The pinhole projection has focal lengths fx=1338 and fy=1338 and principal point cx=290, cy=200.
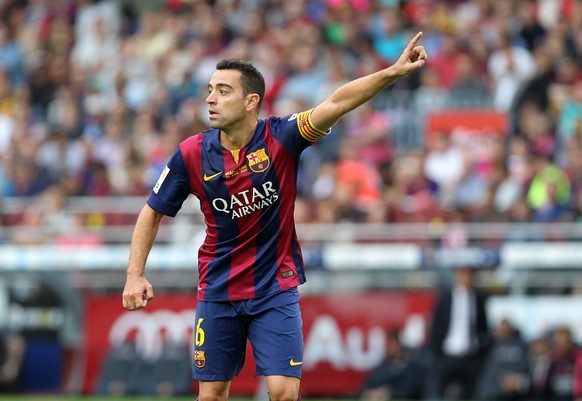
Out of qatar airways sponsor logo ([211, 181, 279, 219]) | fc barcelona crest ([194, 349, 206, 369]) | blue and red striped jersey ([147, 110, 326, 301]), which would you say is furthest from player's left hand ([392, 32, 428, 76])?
fc barcelona crest ([194, 349, 206, 369])

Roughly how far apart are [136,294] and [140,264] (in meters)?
0.25

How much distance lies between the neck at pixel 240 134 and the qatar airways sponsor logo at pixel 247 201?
32cm

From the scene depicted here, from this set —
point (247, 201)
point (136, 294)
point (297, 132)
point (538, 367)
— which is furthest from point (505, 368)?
point (136, 294)

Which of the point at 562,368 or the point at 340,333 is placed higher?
the point at 340,333

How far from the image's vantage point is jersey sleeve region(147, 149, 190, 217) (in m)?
8.70

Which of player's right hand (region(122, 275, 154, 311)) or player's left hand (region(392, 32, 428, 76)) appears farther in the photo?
player's right hand (region(122, 275, 154, 311))

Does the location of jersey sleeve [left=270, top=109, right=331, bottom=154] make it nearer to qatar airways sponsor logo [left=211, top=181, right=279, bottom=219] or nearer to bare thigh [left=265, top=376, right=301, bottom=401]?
qatar airways sponsor logo [left=211, top=181, right=279, bottom=219]

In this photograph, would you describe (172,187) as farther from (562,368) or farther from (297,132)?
(562,368)

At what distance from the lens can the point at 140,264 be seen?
→ 8570 mm

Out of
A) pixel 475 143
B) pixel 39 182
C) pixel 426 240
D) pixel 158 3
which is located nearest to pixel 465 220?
pixel 426 240

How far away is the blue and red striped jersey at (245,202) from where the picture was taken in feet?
28.1

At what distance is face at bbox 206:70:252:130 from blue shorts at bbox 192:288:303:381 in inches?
45.8

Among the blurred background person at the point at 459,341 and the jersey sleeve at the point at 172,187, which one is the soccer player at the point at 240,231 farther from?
the blurred background person at the point at 459,341

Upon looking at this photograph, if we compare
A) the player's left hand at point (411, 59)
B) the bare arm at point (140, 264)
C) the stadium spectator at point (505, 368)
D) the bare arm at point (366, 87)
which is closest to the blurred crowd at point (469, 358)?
the stadium spectator at point (505, 368)
